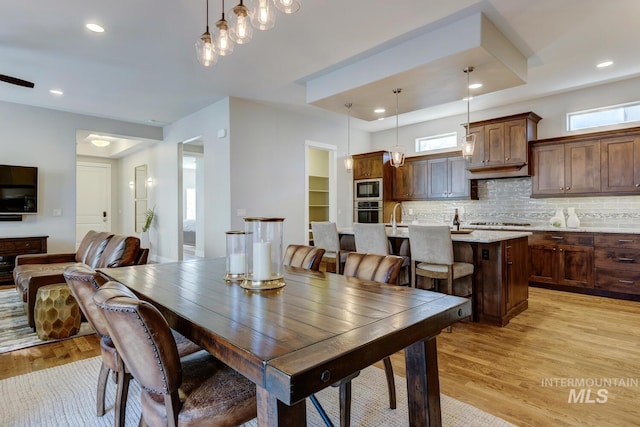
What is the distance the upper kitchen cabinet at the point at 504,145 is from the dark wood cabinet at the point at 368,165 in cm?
176

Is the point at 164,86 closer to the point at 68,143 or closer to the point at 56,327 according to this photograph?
the point at 68,143

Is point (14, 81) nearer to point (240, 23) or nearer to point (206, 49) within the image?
point (206, 49)

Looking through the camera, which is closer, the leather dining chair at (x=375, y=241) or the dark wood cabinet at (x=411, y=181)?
the leather dining chair at (x=375, y=241)

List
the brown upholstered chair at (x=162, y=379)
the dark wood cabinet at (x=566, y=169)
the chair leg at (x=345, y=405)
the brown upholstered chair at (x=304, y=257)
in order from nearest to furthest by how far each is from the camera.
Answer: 1. the brown upholstered chair at (x=162, y=379)
2. the chair leg at (x=345, y=405)
3. the brown upholstered chair at (x=304, y=257)
4. the dark wood cabinet at (x=566, y=169)

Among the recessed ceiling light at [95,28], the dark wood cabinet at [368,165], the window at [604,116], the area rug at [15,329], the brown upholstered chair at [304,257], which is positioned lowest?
the area rug at [15,329]

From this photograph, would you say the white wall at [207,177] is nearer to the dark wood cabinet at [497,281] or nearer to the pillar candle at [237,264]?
the pillar candle at [237,264]

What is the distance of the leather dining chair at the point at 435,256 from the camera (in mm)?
3325

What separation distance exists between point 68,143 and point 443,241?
21.2ft

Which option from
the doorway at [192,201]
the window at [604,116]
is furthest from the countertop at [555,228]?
the doorway at [192,201]

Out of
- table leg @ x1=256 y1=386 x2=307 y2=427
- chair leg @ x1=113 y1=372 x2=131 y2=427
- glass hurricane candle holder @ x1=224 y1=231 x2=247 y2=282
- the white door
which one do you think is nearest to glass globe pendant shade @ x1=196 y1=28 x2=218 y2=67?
glass hurricane candle holder @ x1=224 y1=231 x2=247 y2=282

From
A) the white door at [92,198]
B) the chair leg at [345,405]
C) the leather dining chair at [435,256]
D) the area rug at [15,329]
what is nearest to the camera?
the chair leg at [345,405]

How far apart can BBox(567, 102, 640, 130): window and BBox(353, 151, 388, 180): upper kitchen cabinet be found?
10.3 feet

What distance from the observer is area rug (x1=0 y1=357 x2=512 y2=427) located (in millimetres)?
1930

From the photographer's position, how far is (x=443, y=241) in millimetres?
3340
